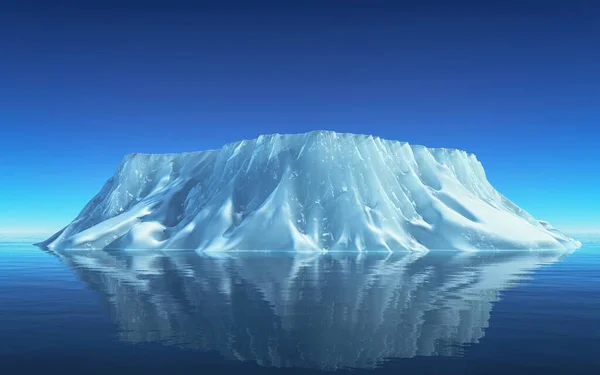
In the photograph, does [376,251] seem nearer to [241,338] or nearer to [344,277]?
[344,277]

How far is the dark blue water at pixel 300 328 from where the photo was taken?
18.5m

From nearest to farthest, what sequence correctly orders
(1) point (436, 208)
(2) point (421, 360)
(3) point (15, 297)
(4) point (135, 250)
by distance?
(2) point (421, 360) < (3) point (15, 297) < (4) point (135, 250) < (1) point (436, 208)

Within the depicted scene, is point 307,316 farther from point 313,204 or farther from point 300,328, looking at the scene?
point 313,204

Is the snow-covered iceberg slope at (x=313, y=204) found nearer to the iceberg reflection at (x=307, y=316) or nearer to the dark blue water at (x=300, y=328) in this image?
the iceberg reflection at (x=307, y=316)

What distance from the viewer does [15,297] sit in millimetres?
37625

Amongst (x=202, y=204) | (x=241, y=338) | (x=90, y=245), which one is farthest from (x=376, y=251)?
(x=241, y=338)

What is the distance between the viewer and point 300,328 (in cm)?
2488

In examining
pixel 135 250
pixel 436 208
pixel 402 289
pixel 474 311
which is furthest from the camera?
pixel 436 208

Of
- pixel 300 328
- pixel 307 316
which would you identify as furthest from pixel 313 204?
pixel 300 328

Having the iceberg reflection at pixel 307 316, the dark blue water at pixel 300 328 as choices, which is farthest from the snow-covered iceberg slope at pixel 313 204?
the dark blue water at pixel 300 328

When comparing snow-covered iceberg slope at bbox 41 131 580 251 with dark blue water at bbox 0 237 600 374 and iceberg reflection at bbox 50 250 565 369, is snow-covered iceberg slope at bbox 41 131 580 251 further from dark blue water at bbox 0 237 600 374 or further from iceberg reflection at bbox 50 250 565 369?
dark blue water at bbox 0 237 600 374

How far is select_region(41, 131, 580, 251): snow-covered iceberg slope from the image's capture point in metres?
126

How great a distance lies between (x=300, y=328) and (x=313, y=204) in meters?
109

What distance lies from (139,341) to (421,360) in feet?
39.6
